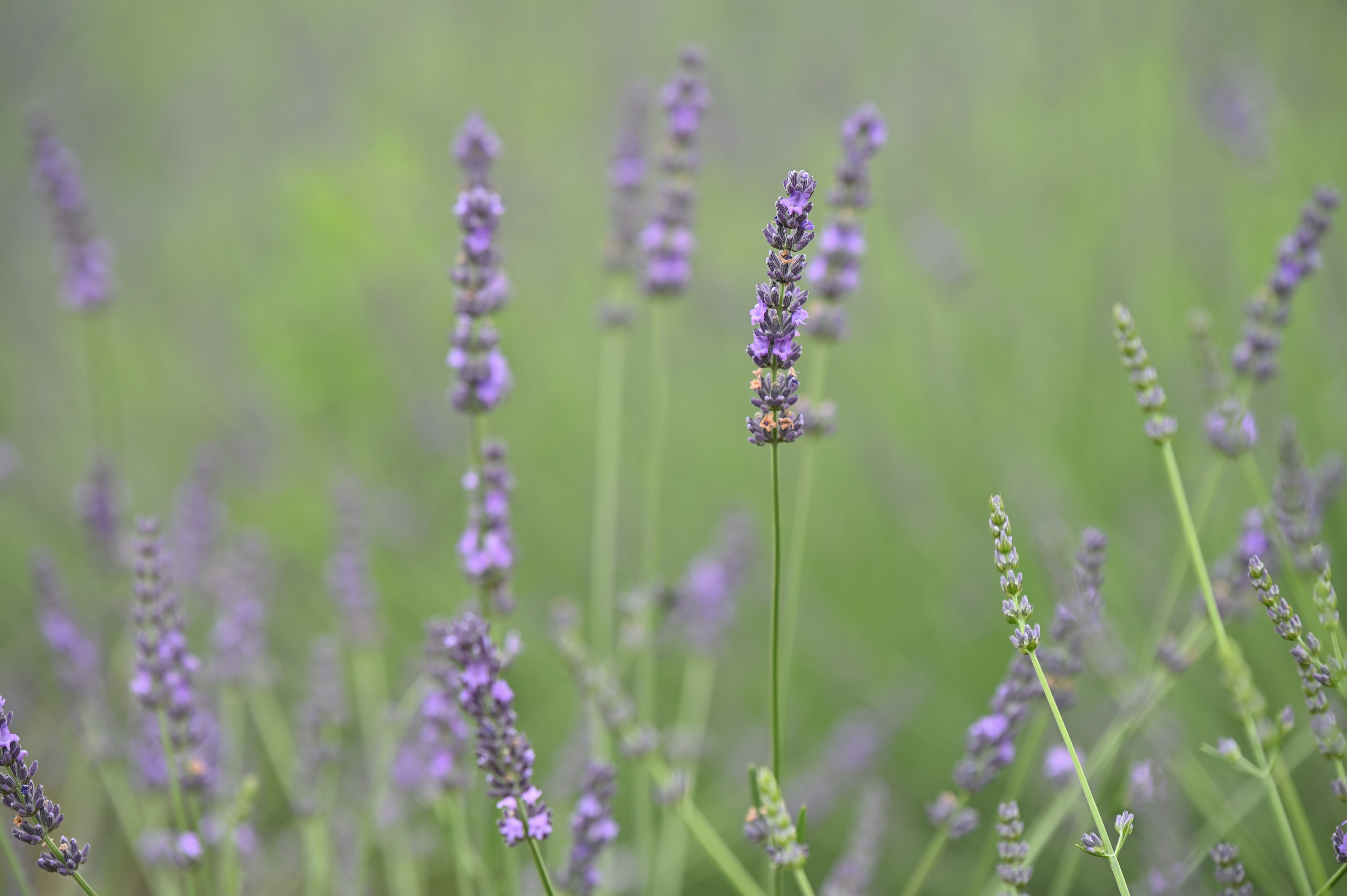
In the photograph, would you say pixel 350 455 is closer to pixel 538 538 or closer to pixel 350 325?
pixel 350 325

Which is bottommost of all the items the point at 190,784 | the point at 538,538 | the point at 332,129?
the point at 190,784

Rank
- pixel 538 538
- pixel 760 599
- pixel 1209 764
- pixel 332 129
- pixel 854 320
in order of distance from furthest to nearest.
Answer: pixel 332 129
pixel 854 320
pixel 538 538
pixel 760 599
pixel 1209 764

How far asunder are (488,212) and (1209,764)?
2.39m

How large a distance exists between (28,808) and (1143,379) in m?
1.42

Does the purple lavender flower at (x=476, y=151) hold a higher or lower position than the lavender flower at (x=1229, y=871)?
higher

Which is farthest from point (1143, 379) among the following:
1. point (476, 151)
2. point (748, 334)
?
point (748, 334)

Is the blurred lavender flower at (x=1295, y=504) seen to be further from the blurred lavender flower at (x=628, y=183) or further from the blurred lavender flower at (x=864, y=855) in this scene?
the blurred lavender flower at (x=628, y=183)

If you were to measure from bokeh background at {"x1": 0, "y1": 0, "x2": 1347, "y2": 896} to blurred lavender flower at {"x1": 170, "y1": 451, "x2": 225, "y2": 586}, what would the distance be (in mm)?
189

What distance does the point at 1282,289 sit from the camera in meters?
1.69

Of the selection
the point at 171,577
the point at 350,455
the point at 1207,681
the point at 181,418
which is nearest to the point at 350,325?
the point at 350,455

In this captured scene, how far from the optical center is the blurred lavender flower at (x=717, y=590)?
7.29ft

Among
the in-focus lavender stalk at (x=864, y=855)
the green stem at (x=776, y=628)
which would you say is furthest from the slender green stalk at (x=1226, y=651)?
the in-focus lavender stalk at (x=864, y=855)

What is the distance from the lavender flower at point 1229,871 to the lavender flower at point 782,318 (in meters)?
0.68

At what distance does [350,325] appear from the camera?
13.7 ft
